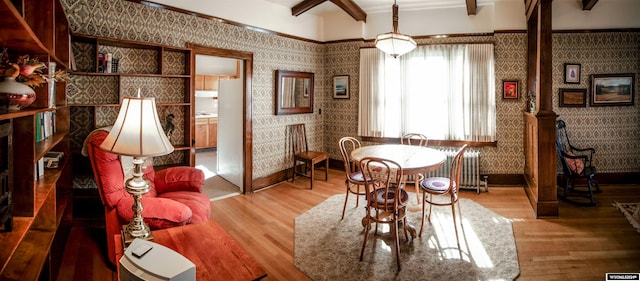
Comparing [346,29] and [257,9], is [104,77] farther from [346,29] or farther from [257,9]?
[346,29]

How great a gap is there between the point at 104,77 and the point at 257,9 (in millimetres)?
2255

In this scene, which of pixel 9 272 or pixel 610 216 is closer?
pixel 9 272

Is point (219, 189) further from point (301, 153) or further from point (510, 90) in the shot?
point (510, 90)

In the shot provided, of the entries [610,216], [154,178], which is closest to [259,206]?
[154,178]

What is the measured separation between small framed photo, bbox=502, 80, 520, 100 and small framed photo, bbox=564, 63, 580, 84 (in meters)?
0.78

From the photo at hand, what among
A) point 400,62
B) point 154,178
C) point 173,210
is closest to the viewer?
point 173,210

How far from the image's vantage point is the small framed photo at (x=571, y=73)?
519cm

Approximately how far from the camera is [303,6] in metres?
5.27

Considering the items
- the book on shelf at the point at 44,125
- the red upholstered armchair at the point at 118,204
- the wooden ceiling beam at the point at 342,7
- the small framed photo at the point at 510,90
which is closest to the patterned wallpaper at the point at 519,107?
the small framed photo at the point at 510,90

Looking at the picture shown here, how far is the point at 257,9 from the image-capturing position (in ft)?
16.4

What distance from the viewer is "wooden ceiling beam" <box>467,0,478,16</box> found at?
16.0 feet

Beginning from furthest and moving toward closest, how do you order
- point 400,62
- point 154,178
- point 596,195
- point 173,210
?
1. point 400,62
2. point 596,195
3. point 154,178
4. point 173,210

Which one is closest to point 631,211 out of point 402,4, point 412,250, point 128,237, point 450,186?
point 450,186

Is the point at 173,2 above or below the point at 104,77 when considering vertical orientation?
above
